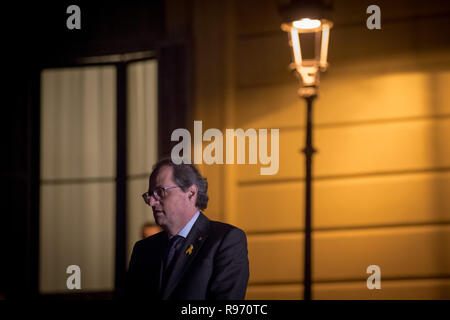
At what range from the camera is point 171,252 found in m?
2.93

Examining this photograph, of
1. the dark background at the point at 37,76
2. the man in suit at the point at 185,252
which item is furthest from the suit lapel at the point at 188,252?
the dark background at the point at 37,76

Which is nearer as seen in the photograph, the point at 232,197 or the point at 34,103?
the point at 232,197

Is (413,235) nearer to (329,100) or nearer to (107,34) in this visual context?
(329,100)

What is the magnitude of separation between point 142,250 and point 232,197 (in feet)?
10.5

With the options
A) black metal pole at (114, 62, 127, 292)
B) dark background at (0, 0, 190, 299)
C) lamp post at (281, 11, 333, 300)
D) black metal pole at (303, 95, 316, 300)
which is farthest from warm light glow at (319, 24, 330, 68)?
black metal pole at (114, 62, 127, 292)

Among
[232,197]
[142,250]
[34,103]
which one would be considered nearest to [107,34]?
[34,103]

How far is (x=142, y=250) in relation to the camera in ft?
9.91

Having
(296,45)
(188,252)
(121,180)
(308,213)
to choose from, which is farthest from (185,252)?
(121,180)

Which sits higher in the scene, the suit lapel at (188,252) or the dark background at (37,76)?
the dark background at (37,76)

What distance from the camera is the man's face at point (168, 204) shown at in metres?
2.89

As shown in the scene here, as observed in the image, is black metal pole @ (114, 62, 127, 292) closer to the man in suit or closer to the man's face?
the man in suit

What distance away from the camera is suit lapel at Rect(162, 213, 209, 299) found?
2814mm

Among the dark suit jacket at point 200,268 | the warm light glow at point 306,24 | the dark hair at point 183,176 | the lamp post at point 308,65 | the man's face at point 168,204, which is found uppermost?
the warm light glow at point 306,24

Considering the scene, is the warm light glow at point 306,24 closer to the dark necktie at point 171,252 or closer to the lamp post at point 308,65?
the lamp post at point 308,65
